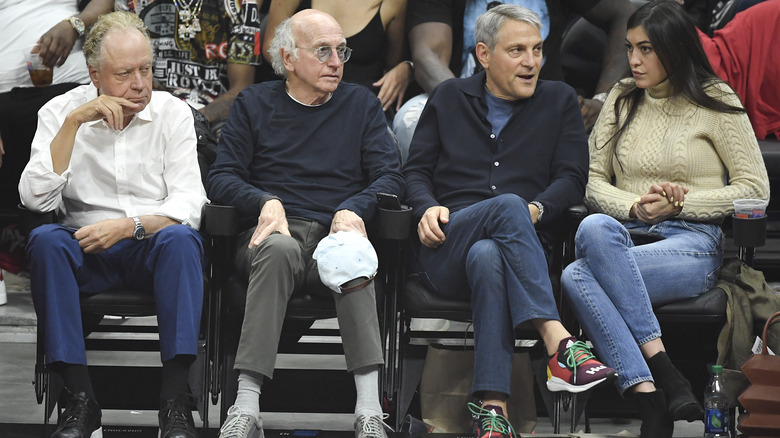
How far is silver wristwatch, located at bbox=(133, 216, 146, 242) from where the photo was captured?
3.48 meters

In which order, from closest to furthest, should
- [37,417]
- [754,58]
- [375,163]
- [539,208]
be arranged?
[539,208], [375,163], [37,417], [754,58]

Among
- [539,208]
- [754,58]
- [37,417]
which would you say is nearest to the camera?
[539,208]

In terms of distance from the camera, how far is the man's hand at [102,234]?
11.2ft

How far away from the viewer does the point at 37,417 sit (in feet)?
12.8

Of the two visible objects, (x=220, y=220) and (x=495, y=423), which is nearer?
(x=495, y=423)

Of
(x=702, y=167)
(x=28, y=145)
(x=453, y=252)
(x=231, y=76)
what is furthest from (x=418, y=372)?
(x=28, y=145)

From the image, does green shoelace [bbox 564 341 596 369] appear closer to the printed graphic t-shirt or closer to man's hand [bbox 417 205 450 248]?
man's hand [bbox 417 205 450 248]

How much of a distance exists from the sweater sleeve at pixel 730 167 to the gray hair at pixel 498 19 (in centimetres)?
70

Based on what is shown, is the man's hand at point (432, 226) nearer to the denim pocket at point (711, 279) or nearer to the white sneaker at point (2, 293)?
the denim pocket at point (711, 279)

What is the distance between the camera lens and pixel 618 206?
3.71 metres

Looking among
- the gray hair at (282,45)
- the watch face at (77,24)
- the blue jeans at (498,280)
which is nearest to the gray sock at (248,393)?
the blue jeans at (498,280)

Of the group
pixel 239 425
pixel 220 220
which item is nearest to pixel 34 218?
pixel 220 220

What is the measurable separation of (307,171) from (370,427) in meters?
1.03

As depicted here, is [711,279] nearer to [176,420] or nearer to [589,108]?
[589,108]
